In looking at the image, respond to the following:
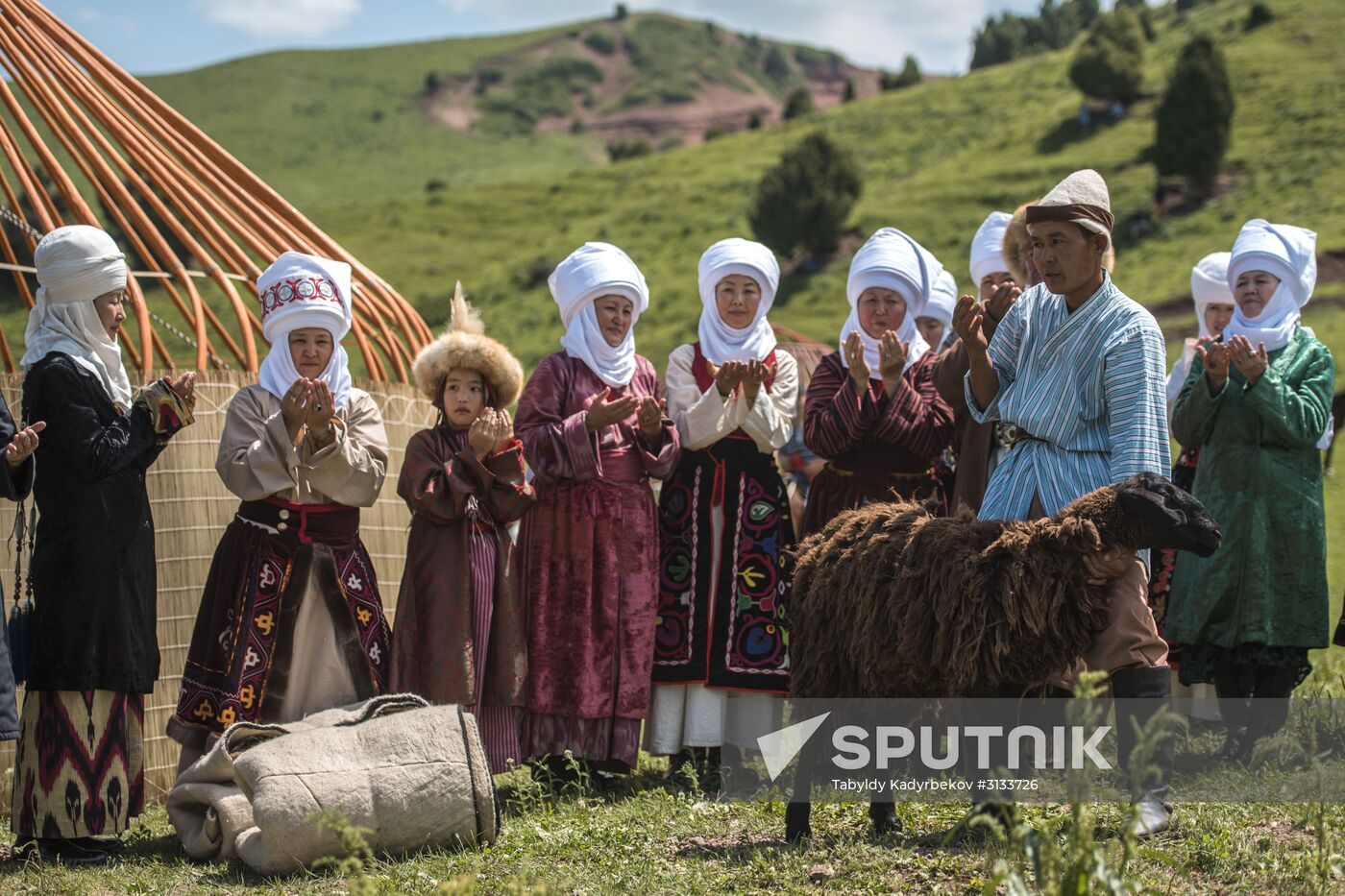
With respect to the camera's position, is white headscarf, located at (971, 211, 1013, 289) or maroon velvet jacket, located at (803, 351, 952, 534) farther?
white headscarf, located at (971, 211, 1013, 289)

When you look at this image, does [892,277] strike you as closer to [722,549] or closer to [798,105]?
[722,549]

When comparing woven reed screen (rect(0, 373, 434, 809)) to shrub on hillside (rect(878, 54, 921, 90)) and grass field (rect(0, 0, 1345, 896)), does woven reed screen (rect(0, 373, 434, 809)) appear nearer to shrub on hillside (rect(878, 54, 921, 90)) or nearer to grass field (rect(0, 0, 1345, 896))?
grass field (rect(0, 0, 1345, 896))

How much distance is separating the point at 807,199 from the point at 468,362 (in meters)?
30.7

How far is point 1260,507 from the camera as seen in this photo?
4742mm

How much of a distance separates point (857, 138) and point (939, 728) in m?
41.7

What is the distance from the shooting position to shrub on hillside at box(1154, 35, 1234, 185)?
100 ft

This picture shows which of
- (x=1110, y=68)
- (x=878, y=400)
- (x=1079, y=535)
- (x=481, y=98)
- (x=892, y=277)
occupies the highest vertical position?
(x=481, y=98)

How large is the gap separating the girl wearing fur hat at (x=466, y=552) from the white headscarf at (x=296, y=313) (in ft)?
1.06

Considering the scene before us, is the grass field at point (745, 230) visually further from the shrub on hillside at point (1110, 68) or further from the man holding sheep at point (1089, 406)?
the shrub on hillside at point (1110, 68)

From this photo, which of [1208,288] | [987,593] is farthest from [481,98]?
[987,593]

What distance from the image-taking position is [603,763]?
15.9ft

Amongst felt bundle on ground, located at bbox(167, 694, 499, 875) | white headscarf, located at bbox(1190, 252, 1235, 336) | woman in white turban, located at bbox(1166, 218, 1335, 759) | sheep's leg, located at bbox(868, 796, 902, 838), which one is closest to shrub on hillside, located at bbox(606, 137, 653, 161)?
white headscarf, located at bbox(1190, 252, 1235, 336)

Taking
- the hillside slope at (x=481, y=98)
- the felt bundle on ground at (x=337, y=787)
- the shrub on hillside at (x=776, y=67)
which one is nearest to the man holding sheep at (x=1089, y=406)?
the felt bundle on ground at (x=337, y=787)

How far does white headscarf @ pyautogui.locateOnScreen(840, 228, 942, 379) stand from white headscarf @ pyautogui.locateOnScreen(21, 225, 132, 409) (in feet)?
7.90
